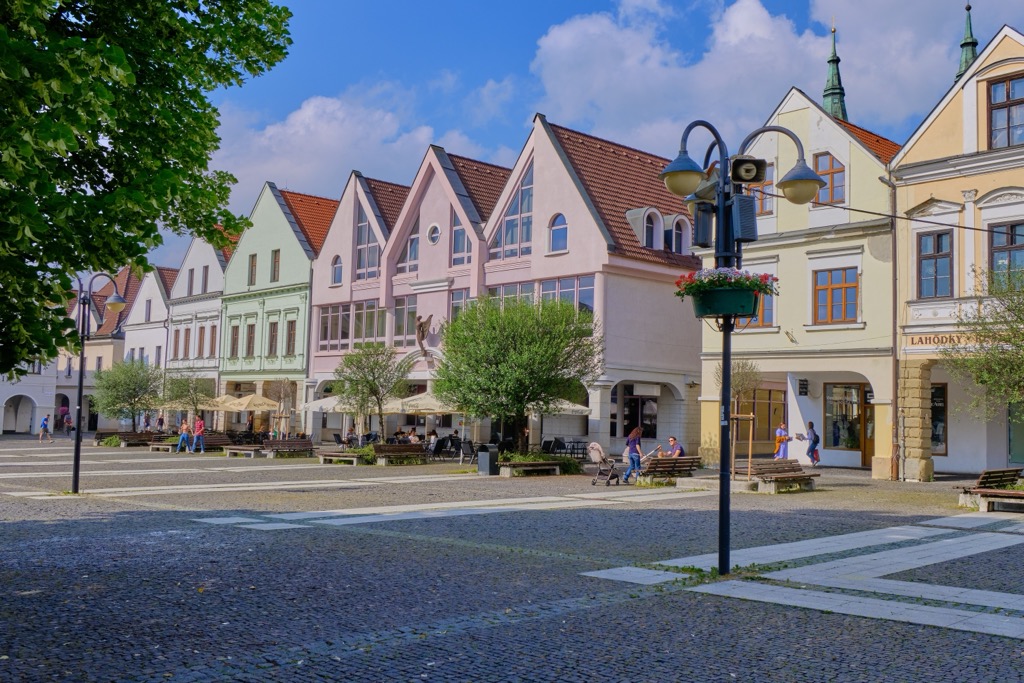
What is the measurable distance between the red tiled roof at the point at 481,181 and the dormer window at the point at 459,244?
993 mm

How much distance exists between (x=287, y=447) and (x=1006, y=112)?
27134 mm

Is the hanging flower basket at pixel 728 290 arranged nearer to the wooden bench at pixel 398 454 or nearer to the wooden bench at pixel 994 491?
the wooden bench at pixel 994 491

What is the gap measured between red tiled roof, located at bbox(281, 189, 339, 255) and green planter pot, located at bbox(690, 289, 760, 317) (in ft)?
138

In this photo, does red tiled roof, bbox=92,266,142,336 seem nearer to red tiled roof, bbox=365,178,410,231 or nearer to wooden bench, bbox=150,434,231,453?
red tiled roof, bbox=365,178,410,231

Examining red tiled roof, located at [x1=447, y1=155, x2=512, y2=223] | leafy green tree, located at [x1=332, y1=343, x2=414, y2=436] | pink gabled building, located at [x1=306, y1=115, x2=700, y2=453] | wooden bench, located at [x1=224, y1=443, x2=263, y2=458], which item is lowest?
wooden bench, located at [x1=224, y1=443, x2=263, y2=458]

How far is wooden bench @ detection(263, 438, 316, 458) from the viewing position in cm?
3781

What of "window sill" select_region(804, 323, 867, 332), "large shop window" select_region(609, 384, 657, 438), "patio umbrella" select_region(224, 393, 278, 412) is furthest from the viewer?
"patio umbrella" select_region(224, 393, 278, 412)

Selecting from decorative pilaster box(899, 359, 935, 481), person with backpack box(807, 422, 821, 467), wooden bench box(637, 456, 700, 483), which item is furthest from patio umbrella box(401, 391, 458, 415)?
decorative pilaster box(899, 359, 935, 481)

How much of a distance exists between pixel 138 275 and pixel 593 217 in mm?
28483

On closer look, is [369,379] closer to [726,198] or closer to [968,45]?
[726,198]

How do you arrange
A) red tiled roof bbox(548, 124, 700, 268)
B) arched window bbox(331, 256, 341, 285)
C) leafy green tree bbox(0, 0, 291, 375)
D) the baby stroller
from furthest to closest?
1. arched window bbox(331, 256, 341, 285)
2. red tiled roof bbox(548, 124, 700, 268)
3. the baby stroller
4. leafy green tree bbox(0, 0, 291, 375)

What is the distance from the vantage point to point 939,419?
98.2 ft

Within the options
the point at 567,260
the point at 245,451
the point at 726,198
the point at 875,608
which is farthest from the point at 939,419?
the point at 245,451

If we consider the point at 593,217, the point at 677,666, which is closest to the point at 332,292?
the point at 593,217
